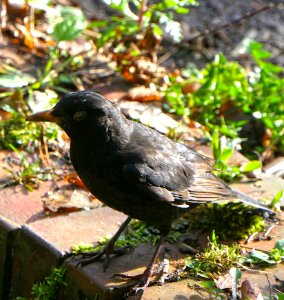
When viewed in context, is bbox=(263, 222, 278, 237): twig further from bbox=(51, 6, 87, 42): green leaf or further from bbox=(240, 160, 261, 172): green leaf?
bbox=(51, 6, 87, 42): green leaf

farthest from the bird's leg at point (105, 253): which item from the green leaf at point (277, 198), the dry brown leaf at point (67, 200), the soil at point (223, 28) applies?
the soil at point (223, 28)

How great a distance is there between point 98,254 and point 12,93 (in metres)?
1.99

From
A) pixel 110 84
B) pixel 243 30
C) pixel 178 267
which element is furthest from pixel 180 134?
pixel 243 30

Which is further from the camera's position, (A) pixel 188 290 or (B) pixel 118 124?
(B) pixel 118 124

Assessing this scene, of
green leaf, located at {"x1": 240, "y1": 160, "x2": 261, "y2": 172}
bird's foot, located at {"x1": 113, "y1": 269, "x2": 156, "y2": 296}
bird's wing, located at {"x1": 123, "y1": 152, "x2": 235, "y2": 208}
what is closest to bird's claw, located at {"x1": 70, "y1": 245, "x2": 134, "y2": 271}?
bird's foot, located at {"x1": 113, "y1": 269, "x2": 156, "y2": 296}

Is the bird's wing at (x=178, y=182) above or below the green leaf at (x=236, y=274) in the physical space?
above

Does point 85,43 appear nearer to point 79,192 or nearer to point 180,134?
point 180,134

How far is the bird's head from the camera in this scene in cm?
387

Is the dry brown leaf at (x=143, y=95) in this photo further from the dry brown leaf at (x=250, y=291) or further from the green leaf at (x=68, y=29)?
the dry brown leaf at (x=250, y=291)

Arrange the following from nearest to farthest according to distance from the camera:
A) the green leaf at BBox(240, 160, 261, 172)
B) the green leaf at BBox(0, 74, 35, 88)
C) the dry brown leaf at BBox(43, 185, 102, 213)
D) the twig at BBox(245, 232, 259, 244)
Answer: the twig at BBox(245, 232, 259, 244) → the dry brown leaf at BBox(43, 185, 102, 213) → the green leaf at BBox(240, 160, 261, 172) → the green leaf at BBox(0, 74, 35, 88)

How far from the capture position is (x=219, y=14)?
8.05 m

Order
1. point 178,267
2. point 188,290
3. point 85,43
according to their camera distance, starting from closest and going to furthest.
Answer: point 188,290, point 178,267, point 85,43

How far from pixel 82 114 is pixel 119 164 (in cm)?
35

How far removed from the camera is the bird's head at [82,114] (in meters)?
3.87
